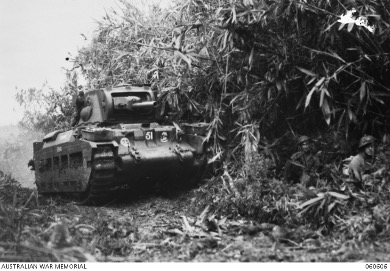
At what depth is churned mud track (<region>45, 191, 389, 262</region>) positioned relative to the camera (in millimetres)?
4695

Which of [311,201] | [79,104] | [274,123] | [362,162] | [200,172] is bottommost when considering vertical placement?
[200,172]

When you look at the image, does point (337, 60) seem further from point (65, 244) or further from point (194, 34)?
point (65, 244)

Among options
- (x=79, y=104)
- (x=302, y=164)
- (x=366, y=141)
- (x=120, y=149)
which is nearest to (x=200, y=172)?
(x=120, y=149)

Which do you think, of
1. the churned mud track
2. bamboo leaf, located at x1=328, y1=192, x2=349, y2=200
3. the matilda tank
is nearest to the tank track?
the matilda tank

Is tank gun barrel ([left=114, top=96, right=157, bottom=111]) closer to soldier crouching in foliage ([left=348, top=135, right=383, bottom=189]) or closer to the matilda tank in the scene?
the matilda tank

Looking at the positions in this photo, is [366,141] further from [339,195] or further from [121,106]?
[121,106]

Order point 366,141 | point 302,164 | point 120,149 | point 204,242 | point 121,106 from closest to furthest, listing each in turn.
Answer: point 204,242 → point 366,141 → point 302,164 → point 120,149 → point 121,106

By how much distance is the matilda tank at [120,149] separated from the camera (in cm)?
806

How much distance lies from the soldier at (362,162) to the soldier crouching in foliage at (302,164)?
2.10ft

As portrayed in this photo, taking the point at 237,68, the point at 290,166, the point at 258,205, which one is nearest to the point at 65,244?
the point at 258,205

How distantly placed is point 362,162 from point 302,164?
994 millimetres

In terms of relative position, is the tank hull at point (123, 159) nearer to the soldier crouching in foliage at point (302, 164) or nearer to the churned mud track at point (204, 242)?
the churned mud track at point (204, 242)

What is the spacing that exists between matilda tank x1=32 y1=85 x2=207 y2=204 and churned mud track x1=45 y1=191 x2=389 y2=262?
3.18ft

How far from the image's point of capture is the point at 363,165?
241 inches
